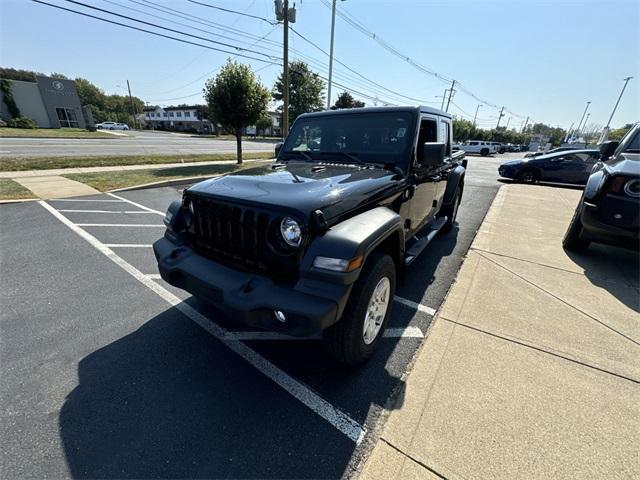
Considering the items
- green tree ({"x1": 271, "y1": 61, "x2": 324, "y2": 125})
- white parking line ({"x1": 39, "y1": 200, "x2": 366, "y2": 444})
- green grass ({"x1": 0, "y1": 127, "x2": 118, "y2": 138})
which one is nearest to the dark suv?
white parking line ({"x1": 39, "y1": 200, "x2": 366, "y2": 444})

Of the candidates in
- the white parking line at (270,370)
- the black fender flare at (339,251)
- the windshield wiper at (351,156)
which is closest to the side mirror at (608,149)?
the windshield wiper at (351,156)

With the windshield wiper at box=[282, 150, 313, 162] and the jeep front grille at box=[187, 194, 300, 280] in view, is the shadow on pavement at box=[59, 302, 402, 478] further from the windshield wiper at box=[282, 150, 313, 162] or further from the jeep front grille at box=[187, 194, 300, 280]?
the windshield wiper at box=[282, 150, 313, 162]

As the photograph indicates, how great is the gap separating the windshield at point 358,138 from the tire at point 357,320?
137 cm

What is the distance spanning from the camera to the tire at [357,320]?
6.73ft

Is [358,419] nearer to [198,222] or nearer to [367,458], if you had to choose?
[367,458]

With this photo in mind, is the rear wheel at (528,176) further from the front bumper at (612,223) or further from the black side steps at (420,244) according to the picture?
the black side steps at (420,244)

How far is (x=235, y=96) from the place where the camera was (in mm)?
13078

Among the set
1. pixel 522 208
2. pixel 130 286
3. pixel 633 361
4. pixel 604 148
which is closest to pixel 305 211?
pixel 130 286

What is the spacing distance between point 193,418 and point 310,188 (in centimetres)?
173

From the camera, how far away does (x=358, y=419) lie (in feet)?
6.36

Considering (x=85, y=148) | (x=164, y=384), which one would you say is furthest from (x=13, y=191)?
(x=85, y=148)

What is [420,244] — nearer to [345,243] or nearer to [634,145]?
[345,243]

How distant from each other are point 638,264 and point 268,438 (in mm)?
5642

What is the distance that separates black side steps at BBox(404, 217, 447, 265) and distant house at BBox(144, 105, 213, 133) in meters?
75.5
